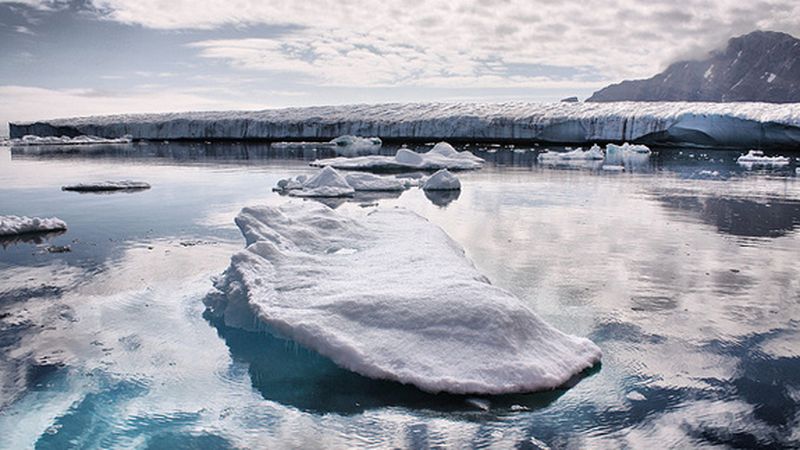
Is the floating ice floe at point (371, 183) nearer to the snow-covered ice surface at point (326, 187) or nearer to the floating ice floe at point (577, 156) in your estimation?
the snow-covered ice surface at point (326, 187)

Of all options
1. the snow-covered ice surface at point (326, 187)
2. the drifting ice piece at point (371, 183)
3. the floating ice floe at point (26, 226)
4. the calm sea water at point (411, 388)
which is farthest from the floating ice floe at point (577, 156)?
the floating ice floe at point (26, 226)

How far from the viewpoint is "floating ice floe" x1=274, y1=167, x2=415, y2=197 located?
9.77 m

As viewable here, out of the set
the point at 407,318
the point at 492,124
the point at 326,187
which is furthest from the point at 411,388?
the point at 492,124

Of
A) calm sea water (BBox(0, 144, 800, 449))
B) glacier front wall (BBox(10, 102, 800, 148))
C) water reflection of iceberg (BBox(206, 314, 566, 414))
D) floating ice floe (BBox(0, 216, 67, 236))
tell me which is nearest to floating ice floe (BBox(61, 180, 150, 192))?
calm sea water (BBox(0, 144, 800, 449))

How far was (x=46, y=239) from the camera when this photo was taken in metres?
6.23

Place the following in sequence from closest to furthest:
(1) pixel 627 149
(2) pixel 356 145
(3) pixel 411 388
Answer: (3) pixel 411 388 < (1) pixel 627 149 < (2) pixel 356 145

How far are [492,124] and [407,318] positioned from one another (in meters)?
26.4

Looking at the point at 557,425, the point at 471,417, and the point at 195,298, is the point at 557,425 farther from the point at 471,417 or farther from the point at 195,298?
the point at 195,298

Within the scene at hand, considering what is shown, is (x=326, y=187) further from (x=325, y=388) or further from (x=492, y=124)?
(x=492, y=124)

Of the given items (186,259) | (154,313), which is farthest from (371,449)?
(186,259)

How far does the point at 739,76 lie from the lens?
138375 millimetres

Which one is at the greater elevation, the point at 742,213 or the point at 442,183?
the point at 442,183

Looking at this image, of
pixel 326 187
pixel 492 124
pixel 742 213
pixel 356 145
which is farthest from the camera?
pixel 492 124

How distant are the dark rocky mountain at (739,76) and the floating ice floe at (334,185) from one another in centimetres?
13559
